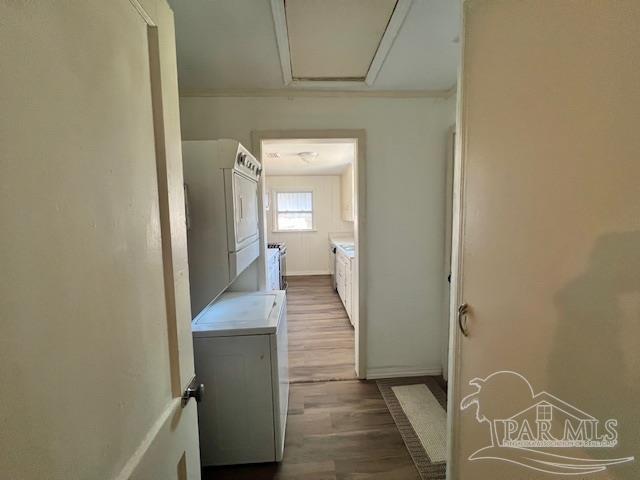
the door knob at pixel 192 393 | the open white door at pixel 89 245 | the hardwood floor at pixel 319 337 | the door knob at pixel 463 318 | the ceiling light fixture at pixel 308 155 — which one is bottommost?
the hardwood floor at pixel 319 337

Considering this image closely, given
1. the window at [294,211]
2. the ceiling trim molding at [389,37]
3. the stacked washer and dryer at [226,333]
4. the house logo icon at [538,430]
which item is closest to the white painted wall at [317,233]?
the window at [294,211]

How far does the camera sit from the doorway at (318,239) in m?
2.33

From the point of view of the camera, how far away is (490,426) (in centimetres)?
90

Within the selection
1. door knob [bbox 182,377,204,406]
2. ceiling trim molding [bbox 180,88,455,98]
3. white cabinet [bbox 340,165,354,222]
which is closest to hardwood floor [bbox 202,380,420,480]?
door knob [bbox 182,377,204,406]

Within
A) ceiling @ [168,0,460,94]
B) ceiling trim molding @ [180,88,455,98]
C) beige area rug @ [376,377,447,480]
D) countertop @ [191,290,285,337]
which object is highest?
ceiling @ [168,0,460,94]

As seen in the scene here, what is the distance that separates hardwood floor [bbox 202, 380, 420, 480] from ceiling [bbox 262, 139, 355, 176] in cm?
203

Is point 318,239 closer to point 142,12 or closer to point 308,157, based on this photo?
point 308,157

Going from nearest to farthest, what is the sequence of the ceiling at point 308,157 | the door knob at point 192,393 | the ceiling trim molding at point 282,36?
the door knob at point 192,393, the ceiling trim molding at point 282,36, the ceiling at point 308,157

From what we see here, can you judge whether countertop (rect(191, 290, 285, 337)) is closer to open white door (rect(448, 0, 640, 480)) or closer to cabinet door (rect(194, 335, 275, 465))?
cabinet door (rect(194, 335, 275, 465))

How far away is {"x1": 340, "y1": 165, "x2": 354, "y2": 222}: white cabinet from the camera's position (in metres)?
5.21

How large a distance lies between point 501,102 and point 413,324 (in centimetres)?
199

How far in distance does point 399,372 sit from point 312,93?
2425mm

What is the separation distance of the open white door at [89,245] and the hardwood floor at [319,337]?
1878 millimetres

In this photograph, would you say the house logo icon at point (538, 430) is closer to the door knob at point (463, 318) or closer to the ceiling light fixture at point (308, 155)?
the door knob at point (463, 318)
